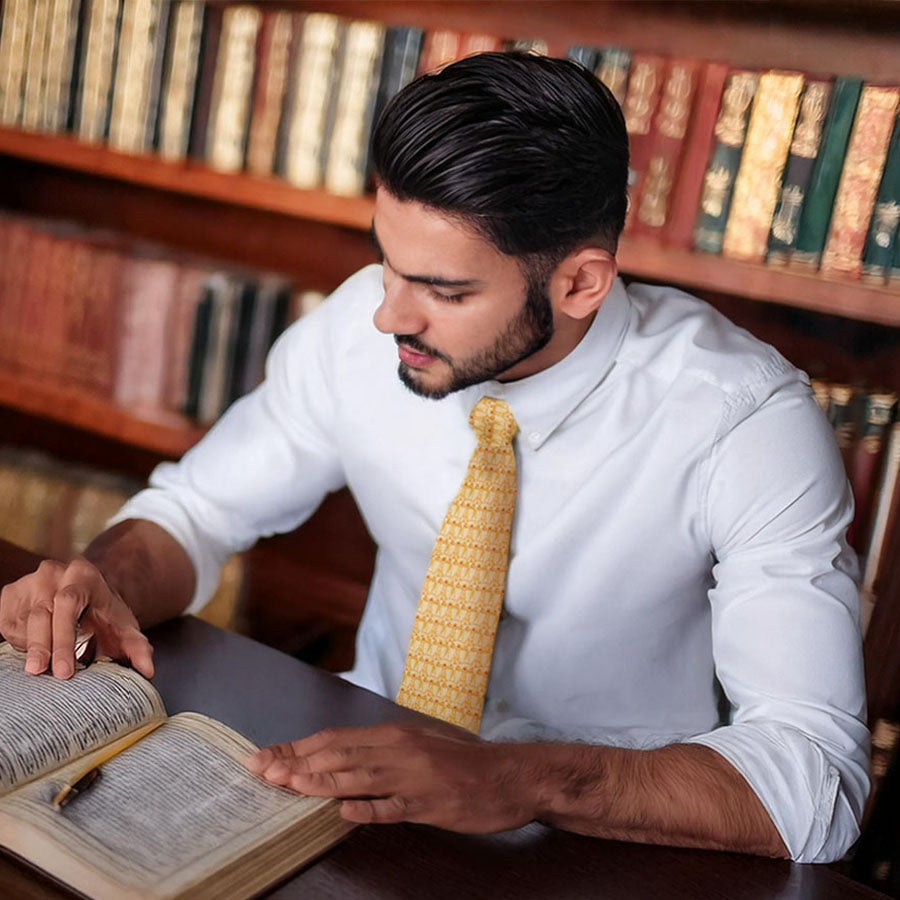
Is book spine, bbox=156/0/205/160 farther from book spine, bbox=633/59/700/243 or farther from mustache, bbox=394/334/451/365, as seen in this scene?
mustache, bbox=394/334/451/365

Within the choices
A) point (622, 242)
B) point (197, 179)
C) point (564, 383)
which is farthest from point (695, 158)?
point (197, 179)

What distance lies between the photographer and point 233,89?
73.2 inches

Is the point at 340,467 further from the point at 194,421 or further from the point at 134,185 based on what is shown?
the point at 134,185

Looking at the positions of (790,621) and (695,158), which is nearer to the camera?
(790,621)

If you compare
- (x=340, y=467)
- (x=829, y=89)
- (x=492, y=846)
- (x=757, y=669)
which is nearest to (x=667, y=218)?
(x=829, y=89)

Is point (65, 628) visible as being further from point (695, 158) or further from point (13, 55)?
point (13, 55)

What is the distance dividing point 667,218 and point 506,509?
0.61 m

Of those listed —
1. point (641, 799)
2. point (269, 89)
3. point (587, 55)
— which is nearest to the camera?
point (641, 799)

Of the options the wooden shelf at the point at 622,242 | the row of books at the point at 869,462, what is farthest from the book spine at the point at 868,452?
the wooden shelf at the point at 622,242

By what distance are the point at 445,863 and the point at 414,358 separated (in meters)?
0.54

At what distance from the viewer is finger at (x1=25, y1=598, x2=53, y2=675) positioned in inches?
37.1

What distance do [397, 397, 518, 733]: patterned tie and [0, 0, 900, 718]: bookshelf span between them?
0.53 meters

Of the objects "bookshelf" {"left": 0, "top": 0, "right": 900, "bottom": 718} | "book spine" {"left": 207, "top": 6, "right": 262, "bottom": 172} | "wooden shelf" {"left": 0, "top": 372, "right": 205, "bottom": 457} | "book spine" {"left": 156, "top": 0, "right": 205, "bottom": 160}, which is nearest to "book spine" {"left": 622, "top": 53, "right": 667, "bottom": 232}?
"bookshelf" {"left": 0, "top": 0, "right": 900, "bottom": 718}

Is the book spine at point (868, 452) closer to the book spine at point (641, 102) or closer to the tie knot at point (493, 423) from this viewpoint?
the book spine at point (641, 102)
